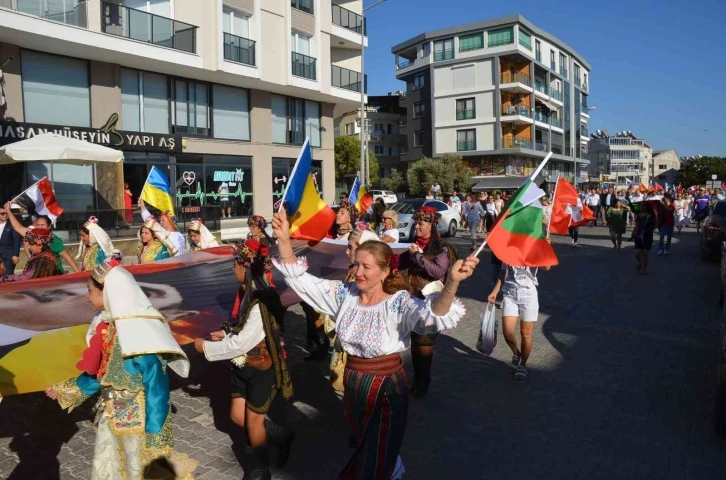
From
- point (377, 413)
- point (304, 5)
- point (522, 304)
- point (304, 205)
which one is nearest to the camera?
point (377, 413)

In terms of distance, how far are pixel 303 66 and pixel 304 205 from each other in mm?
23618

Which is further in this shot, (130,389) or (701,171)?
(701,171)

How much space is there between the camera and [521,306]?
658 centimetres

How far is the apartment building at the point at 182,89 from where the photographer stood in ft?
60.8

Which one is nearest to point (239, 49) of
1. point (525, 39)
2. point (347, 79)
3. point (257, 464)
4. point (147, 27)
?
point (147, 27)

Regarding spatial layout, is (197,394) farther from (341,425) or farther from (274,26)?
(274,26)

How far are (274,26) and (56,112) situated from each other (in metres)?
10.3

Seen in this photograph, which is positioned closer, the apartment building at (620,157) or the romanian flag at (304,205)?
the romanian flag at (304,205)

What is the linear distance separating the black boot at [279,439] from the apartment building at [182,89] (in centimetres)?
1619

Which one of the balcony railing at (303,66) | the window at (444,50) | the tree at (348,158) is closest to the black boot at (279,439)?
the balcony railing at (303,66)

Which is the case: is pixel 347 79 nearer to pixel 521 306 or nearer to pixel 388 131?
pixel 521 306

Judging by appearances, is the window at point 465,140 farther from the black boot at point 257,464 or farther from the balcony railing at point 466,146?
the black boot at point 257,464

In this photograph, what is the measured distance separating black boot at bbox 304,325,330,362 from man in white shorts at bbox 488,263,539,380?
2227 millimetres

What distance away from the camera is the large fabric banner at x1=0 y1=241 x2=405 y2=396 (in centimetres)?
430
